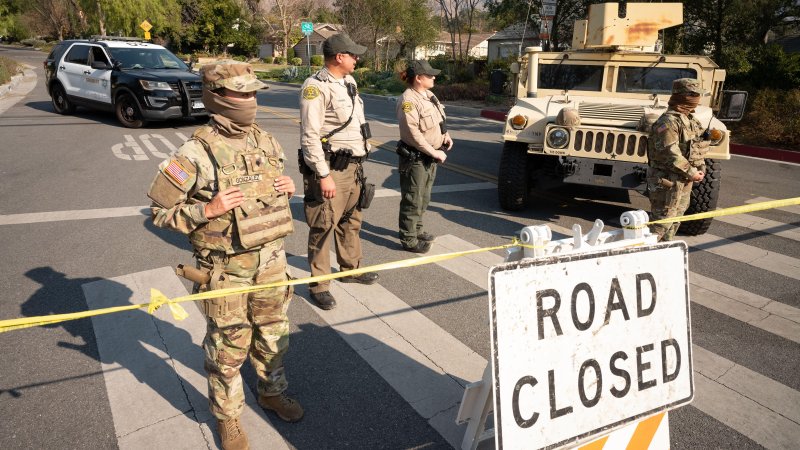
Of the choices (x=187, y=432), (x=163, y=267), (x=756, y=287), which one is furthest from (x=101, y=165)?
(x=756, y=287)

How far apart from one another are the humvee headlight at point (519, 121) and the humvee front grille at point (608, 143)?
64 cm

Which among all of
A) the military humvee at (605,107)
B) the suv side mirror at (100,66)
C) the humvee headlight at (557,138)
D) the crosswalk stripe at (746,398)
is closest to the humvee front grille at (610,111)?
the military humvee at (605,107)

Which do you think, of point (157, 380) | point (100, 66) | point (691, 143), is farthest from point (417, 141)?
point (100, 66)

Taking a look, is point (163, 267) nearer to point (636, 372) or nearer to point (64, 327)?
point (64, 327)

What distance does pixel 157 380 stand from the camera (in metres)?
2.97

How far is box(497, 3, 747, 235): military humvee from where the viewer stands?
534 cm

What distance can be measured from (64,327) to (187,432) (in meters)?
1.56

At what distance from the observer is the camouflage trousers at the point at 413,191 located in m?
4.77

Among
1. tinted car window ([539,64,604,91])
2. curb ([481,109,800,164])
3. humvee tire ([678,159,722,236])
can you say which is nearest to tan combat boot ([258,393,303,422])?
humvee tire ([678,159,722,236])

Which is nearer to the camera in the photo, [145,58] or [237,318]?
[237,318]

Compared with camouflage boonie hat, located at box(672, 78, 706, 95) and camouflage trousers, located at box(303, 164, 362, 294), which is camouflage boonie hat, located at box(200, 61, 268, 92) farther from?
camouflage boonie hat, located at box(672, 78, 706, 95)

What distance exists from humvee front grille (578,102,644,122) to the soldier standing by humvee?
3.00 metres

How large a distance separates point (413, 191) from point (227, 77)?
2722mm

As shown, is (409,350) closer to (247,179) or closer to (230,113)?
(247,179)
